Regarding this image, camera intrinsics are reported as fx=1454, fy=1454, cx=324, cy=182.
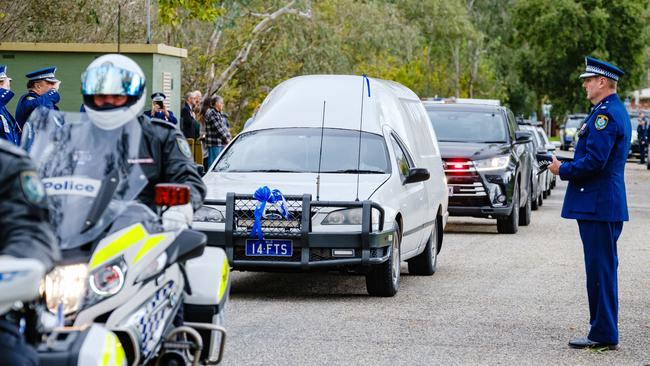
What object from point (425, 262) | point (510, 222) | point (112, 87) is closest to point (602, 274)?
point (112, 87)

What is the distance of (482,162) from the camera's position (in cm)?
1984

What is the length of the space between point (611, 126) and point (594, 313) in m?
1.20

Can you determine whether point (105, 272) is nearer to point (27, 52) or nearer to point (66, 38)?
point (27, 52)

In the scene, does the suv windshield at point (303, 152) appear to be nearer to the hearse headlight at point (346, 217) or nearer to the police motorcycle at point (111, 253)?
the hearse headlight at point (346, 217)

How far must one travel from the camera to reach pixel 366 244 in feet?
37.4

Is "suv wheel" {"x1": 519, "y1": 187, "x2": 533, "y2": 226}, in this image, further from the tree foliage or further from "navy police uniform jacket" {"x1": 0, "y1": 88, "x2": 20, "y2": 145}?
"navy police uniform jacket" {"x1": 0, "y1": 88, "x2": 20, "y2": 145}

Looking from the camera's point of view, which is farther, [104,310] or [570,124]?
[570,124]

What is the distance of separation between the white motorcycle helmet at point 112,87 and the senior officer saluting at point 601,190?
398 cm

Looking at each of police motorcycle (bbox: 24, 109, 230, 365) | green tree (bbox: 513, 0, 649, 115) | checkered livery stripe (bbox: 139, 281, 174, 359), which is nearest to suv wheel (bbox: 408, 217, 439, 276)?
police motorcycle (bbox: 24, 109, 230, 365)

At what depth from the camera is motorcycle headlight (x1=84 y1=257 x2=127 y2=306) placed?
539 cm

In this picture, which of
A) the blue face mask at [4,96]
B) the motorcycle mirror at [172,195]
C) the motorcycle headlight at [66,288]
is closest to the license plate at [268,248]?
the blue face mask at [4,96]

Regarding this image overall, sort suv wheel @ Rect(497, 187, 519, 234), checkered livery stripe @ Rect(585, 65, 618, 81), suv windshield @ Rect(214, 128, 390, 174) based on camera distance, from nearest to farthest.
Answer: checkered livery stripe @ Rect(585, 65, 618, 81) < suv windshield @ Rect(214, 128, 390, 174) < suv wheel @ Rect(497, 187, 519, 234)

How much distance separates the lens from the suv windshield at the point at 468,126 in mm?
20781

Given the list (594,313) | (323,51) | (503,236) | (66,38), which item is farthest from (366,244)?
(323,51)
